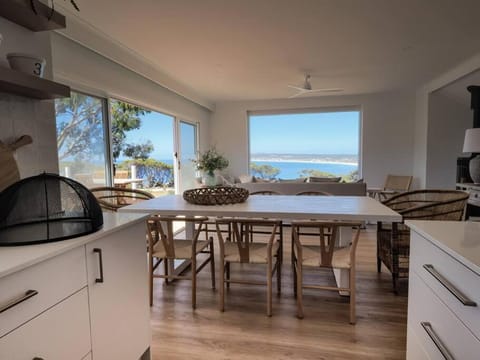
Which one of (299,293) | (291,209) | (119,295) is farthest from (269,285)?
(119,295)

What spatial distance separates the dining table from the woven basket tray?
5cm

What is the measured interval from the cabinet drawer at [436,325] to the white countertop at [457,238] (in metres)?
0.22

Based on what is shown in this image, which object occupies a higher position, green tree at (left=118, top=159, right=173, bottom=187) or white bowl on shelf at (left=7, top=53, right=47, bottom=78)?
white bowl on shelf at (left=7, top=53, right=47, bottom=78)

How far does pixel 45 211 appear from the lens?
1.21 meters

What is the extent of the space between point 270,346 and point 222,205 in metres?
1.06

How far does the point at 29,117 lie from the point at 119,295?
101 cm

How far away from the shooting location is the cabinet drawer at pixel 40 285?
838mm

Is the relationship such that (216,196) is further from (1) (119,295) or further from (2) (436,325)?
(2) (436,325)

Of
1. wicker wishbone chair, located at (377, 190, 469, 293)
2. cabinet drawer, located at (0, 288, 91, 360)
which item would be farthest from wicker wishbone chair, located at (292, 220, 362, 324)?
cabinet drawer, located at (0, 288, 91, 360)

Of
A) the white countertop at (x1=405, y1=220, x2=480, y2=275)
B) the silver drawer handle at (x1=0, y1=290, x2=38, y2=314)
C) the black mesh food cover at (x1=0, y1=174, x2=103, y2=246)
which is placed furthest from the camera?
the black mesh food cover at (x1=0, y1=174, x2=103, y2=246)

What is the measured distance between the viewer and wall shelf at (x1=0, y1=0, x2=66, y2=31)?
1.34 metres

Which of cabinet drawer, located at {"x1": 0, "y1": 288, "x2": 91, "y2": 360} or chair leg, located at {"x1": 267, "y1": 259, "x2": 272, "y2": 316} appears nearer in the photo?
cabinet drawer, located at {"x1": 0, "y1": 288, "x2": 91, "y2": 360}

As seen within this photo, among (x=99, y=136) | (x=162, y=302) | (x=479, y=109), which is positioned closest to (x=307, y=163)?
(x=479, y=109)

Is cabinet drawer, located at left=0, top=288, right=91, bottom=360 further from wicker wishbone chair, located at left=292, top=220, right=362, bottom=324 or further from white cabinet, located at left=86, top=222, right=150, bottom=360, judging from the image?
wicker wishbone chair, located at left=292, top=220, right=362, bottom=324
